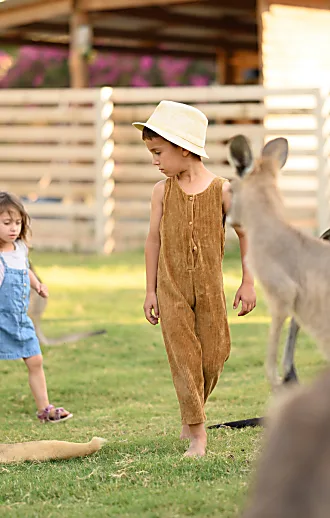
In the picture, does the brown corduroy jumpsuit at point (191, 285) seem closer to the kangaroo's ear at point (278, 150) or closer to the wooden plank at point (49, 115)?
the kangaroo's ear at point (278, 150)

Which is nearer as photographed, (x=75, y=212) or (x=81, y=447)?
(x=81, y=447)

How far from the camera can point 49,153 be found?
13.3 metres

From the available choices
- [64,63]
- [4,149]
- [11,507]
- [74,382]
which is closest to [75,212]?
[4,149]

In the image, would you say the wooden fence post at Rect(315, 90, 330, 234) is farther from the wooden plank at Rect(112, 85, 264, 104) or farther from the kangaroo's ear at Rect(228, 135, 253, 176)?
the kangaroo's ear at Rect(228, 135, 253, 176)

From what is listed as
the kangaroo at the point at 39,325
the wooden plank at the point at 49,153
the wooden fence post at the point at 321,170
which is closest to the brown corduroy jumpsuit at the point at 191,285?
the kangaroo at the point at 39,325

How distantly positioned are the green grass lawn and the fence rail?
98.6 inches

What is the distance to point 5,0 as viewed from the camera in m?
14.8

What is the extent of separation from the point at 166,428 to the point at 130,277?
5784 mm

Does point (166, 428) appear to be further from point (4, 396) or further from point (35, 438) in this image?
point (4, 396)

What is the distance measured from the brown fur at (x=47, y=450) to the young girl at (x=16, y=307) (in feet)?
3.14

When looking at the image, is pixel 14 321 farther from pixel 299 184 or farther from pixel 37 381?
pixel 299 184

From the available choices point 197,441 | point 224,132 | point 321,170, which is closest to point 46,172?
point 224,132

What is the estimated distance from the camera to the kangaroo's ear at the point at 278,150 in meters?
3.72

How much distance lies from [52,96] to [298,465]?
11970mm
